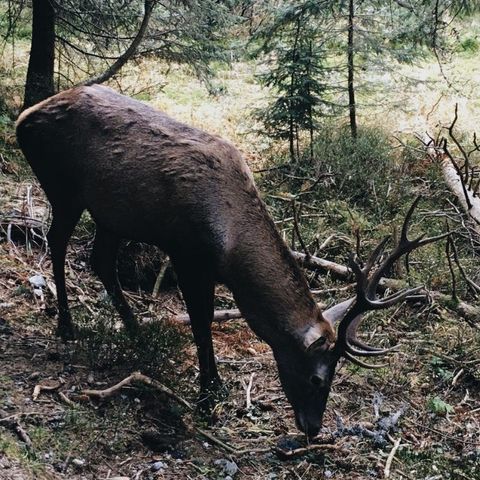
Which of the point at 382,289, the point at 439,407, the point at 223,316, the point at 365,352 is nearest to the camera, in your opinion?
the point at 365,352

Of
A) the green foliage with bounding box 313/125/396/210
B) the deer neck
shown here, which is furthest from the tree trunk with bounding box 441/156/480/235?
the deer neck

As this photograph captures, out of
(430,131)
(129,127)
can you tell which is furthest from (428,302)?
(430,131)

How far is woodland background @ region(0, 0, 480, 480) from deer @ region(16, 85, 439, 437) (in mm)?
419

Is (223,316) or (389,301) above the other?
(389,301)

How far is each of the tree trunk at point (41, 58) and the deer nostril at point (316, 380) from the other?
6980mm

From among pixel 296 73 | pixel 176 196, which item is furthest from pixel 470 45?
pixel 176 196

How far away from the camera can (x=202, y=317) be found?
550 centimetres

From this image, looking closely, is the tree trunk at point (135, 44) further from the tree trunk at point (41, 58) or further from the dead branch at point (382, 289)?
the dead branch at point (382, 289)

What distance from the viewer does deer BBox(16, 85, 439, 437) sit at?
5105mm

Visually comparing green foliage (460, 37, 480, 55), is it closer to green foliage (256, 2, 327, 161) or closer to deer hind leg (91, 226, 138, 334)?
green foliage (256, 2, 327, 161)

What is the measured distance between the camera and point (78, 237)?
7875mm

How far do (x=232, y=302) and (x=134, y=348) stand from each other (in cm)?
202

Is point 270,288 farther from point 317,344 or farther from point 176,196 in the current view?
point 176,196

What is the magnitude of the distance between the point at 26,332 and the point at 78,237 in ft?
6.29
